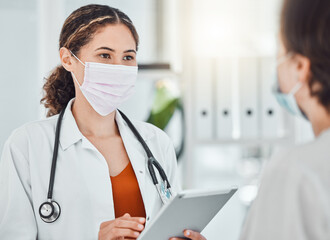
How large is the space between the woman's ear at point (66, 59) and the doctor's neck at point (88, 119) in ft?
0.35

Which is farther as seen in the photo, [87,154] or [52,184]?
[87,154]

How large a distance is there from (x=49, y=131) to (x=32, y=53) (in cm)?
165

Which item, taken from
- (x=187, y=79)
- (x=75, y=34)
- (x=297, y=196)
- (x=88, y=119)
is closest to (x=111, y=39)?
(x=75, y=34)

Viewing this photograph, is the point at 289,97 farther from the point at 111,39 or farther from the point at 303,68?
the point at 111,39

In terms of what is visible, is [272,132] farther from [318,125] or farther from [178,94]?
[318,125]

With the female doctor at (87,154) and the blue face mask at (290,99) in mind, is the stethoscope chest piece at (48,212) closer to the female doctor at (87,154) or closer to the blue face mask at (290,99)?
the female doctor at (87,154)

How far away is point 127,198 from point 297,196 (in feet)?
2.74

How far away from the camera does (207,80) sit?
2.68 meters

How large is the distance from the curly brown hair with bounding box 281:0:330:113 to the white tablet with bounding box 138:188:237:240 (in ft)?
1.51

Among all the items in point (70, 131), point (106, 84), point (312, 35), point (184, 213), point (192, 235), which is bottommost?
point (192, 235)

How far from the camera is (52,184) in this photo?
58.1 inches

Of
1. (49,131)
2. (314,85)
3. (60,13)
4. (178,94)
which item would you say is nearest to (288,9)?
(314,85)

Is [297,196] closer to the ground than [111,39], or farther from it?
closer to the ground

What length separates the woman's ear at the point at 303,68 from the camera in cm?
94
